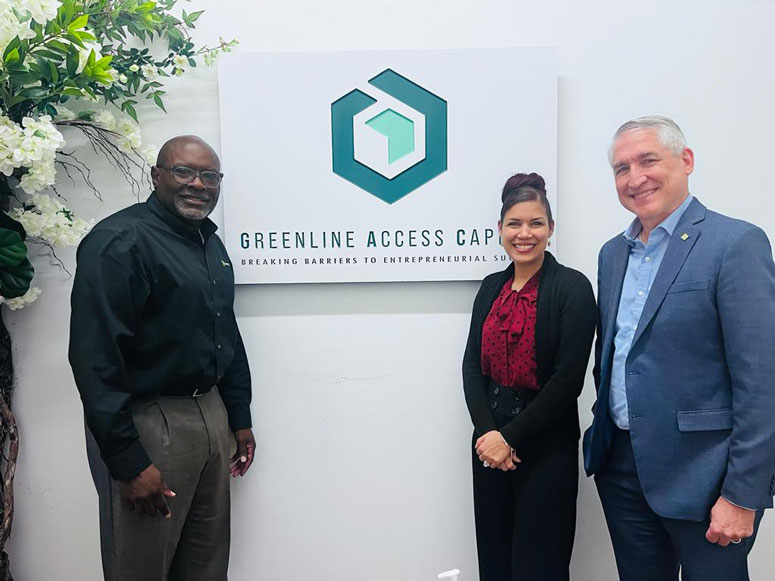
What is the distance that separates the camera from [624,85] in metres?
1.81

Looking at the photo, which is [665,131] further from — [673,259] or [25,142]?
[25,142]

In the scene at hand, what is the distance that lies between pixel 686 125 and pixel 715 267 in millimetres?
837

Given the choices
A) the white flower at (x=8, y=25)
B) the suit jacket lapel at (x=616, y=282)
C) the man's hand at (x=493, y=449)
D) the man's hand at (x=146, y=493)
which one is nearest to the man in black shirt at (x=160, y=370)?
the man's hand at (x=146, y=493)

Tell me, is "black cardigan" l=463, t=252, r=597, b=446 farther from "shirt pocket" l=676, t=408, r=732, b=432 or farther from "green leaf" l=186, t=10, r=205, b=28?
"green leaf" l=186, t=10, r=205, b=28

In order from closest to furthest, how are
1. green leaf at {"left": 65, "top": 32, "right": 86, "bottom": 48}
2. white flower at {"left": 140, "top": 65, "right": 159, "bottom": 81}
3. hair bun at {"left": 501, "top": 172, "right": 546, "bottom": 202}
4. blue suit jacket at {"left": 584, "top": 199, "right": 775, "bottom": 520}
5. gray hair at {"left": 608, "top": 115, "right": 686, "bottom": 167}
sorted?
1. blue suit jacket at {"left": 584, "top": 199, "right": 775, "bottom": 520}
2. gray hair at {"left": 608, "top": 115, "right": 686, "bottom": 167}
3. green leaf at {"left": 65, "top": 32, "right": 86, "bottom": 48}
4. hair bun at {"left": 501, "top": 172, "right": 546, "bottom": 202}
5. white flower at {"left": 140, "top": 65, "right": 159, "bottom": 81}

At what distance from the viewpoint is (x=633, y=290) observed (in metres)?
1.37

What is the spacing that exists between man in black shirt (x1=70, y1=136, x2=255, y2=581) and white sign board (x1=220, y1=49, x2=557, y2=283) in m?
0.25

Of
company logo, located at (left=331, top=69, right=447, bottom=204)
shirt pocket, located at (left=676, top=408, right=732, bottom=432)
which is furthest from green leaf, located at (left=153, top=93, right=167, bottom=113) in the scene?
shirt pocket, located at (left=676, top=408, right=732, bottom=432)

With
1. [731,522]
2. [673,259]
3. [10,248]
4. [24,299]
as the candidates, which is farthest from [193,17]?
[731,522]

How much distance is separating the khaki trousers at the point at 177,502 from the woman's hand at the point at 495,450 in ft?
2.60

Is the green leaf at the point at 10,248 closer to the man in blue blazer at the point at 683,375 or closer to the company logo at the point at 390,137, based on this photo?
the company logo at the point at 390,137

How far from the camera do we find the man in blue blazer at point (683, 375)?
118cm

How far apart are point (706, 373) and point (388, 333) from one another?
100 cm

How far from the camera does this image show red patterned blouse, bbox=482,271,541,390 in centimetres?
150
